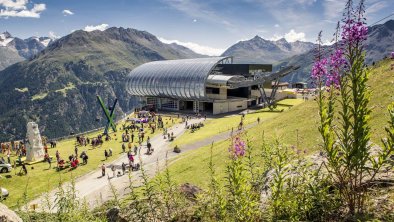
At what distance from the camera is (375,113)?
30.6 meters

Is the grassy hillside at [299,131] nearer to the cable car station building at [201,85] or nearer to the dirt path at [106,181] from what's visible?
the dirt path at [106,181]

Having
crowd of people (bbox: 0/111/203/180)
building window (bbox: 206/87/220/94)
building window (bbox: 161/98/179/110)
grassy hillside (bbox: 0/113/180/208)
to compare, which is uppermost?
building window (bbox: 206/87/220/94)

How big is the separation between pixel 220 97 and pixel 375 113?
231 ft

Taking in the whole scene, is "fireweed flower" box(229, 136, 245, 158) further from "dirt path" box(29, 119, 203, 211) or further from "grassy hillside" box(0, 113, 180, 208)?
"grassy hillside" box(0, 113, 180, 208)

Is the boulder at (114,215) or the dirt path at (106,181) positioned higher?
the boulder at (114,215)

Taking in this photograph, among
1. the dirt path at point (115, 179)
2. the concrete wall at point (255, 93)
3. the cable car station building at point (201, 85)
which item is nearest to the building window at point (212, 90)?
the cable car station building at point (201, 85)

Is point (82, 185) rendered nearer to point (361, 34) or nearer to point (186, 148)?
point (186, 148)

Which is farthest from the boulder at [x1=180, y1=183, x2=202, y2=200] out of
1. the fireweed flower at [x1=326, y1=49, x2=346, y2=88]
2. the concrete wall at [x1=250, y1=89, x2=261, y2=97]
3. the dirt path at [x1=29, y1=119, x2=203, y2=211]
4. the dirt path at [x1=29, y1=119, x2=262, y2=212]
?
the concrete wall at [x1=250, y1=89, x2=261, y2=97]

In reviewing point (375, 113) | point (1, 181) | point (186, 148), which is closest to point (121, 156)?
point (186, 148)

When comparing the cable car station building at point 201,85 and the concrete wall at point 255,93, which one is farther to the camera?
the concrete wall at point 255,93

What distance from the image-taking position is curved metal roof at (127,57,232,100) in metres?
102

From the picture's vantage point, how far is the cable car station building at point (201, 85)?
96.2 metres

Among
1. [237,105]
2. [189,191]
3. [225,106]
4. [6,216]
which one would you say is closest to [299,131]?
[189,191]

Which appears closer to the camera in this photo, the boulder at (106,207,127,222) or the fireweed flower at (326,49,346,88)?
the fireweed flower at (326,49,346,88)
